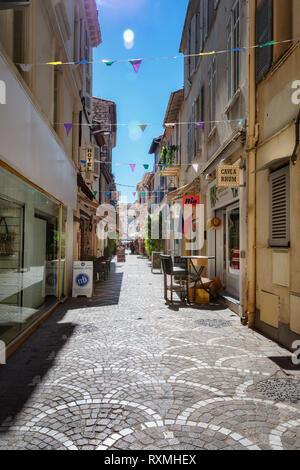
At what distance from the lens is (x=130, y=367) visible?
13.6 feet

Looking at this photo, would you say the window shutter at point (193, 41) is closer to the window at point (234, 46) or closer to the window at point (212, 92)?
the window at point (212, 92)

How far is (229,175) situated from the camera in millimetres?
7129

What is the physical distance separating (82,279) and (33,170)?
14.8ft

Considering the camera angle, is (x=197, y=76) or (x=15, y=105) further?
(x=197, y=76)

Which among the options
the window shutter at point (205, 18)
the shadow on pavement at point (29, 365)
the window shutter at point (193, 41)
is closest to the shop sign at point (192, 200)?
the window shutter at point (205, 18)

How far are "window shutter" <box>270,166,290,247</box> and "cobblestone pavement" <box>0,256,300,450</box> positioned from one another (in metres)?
1.73

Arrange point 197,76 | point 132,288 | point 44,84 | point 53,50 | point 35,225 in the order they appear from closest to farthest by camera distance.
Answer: point 35,225, point 44,84, point 53,50, point 132,288, point 197,76

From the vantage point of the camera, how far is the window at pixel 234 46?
786 centimetres

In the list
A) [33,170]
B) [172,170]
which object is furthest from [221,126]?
[172,170]

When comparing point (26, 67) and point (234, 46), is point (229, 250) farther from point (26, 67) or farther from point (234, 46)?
point (26, 67)

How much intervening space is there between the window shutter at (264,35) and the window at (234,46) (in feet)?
4.65

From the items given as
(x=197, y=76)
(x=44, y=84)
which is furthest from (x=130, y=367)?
(x=197, y=76)
